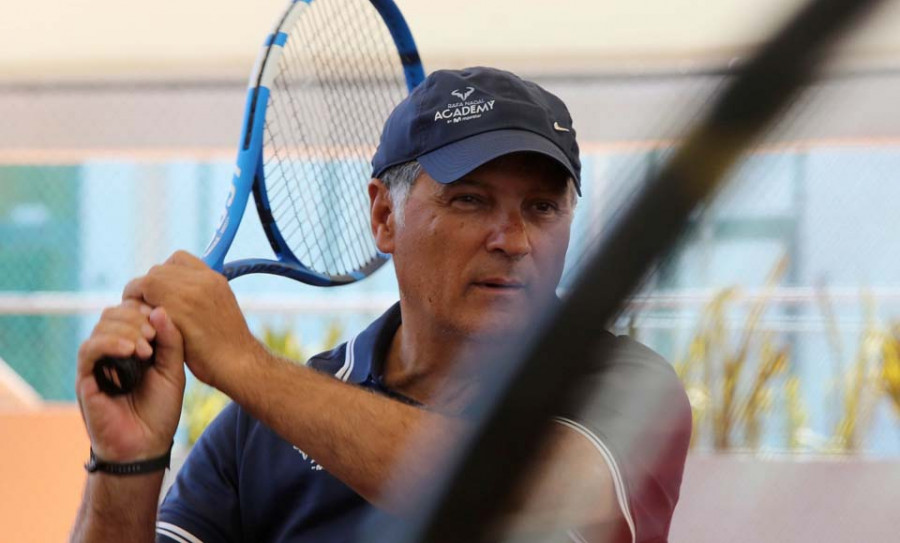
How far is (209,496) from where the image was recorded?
4.24 ft

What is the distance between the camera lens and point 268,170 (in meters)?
1.53

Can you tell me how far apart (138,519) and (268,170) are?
529 mm

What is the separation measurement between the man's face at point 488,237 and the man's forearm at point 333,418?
0.22m

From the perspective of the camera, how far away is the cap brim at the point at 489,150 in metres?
1.19

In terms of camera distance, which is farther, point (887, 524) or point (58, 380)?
point (58, 380)

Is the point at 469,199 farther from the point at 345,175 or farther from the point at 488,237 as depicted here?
the point at 345,175

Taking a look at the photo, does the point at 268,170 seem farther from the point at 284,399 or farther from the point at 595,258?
the point at 595,258

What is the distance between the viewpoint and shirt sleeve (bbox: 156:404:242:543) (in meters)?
1.28

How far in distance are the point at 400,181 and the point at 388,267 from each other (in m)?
2.14

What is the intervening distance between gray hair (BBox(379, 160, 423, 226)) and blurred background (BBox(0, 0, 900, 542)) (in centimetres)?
19

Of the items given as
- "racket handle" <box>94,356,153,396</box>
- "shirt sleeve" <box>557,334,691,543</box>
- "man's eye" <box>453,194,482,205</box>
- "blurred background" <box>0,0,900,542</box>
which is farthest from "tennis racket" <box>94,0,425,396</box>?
"shirt sleeve" <box>557,334,691,543</box>

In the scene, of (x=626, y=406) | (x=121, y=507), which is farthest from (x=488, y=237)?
(x=626, y=406)

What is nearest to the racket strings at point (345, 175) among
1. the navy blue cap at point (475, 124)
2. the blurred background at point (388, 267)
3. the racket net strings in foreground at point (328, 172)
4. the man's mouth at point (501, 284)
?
the racket net strings in foreground at point (328, 172)

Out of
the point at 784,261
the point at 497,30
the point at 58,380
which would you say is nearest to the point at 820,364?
the point at 784,261
